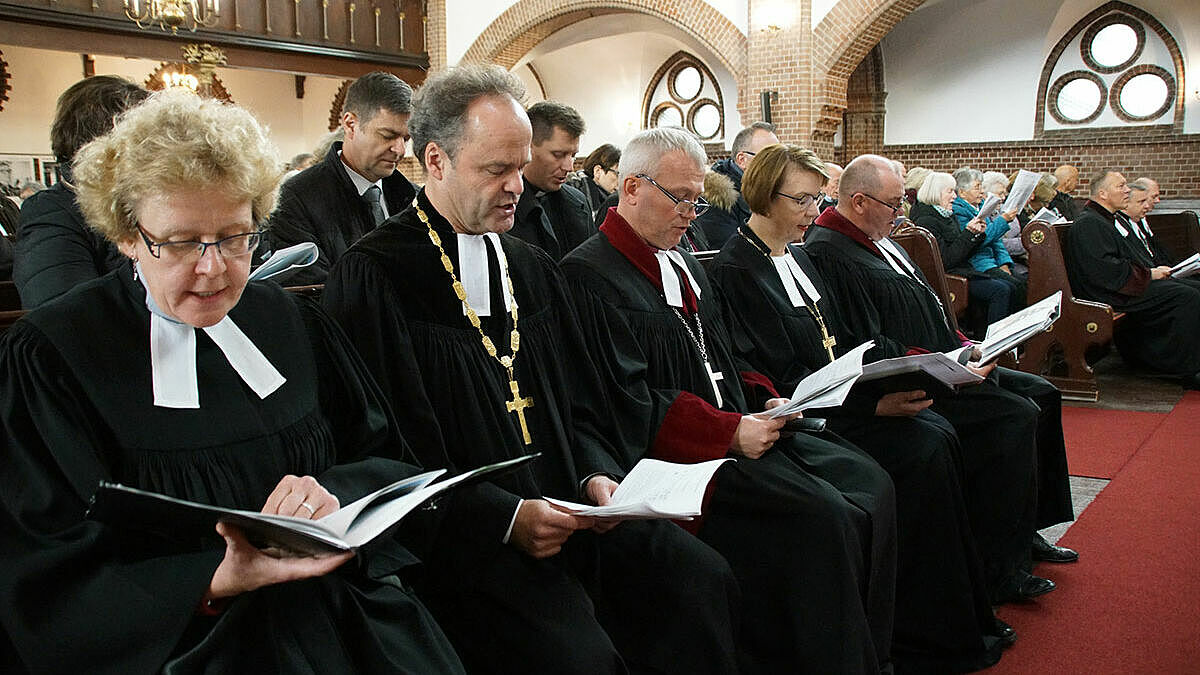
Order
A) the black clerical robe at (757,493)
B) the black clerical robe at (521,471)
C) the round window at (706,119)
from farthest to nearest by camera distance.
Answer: the round window at (706,119) < the black clerical robe at (757,493) < the black clerical robe at (521,471)

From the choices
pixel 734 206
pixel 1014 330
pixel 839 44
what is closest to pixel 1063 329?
pixel 734 206

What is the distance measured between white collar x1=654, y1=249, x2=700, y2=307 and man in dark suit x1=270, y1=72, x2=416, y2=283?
3.90ft

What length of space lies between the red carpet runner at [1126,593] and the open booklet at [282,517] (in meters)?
2.30

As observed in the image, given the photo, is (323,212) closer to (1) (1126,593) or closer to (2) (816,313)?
(2) (816,313)

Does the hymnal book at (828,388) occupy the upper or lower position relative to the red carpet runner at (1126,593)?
upper

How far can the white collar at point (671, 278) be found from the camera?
3111 mm

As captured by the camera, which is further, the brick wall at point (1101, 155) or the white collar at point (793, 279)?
the brick wall at point (1101, 155)

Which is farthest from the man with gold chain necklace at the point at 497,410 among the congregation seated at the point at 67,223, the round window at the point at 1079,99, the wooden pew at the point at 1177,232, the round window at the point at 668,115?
the round window at the point at 668,115

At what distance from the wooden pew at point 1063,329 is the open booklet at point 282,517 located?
6468 millimetres

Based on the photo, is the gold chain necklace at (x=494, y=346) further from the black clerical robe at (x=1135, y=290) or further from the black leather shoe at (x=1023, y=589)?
the black clerical robe at (x=1135, y=290)

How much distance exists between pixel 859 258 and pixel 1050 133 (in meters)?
12.3

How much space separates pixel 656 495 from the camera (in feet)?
6.79

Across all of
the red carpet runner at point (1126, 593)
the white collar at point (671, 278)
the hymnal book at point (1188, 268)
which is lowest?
the red carpet runner at point (1126, 593)

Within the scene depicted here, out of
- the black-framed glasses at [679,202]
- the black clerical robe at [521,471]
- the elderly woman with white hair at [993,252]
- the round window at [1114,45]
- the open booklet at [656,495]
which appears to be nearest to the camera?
→ the open booklet at [656,495]
